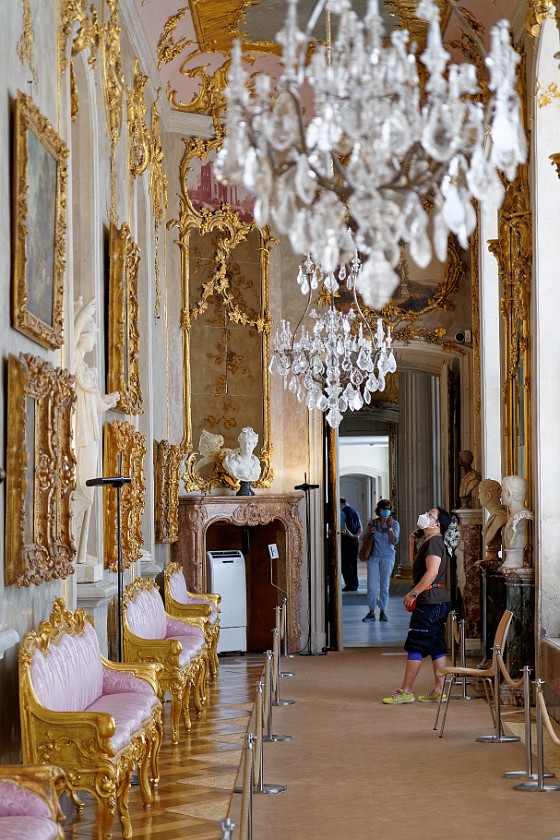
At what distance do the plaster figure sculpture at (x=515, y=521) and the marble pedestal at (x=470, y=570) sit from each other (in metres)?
2.69

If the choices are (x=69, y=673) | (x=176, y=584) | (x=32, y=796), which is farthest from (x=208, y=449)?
(x=32, y=796)

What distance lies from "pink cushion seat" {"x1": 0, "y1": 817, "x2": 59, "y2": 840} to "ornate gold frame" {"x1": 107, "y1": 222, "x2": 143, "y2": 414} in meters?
5.37

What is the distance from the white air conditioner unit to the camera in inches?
548

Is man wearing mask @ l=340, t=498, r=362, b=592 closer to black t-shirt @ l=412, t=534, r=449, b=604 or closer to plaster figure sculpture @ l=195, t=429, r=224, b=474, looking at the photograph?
plaster figure sculpture @ l=195, t=429, r=224, b=474

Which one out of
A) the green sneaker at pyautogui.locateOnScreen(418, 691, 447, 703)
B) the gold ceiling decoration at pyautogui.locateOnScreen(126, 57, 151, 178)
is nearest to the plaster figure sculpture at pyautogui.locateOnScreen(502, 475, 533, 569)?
the green sneaker at pyautogui.locateOnScreen(418, 691, 447, 703)

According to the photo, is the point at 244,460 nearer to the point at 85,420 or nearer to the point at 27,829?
the point at 85,420

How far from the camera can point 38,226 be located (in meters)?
6.40

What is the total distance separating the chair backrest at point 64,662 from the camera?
18.4 feet

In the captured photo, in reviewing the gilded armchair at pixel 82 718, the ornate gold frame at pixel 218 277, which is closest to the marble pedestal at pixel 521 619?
the gilded armchair at pixel 82 718

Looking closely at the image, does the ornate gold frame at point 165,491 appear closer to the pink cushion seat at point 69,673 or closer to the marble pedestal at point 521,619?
the marble pedestal at point 521,619

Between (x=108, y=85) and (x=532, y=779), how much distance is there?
627 cm

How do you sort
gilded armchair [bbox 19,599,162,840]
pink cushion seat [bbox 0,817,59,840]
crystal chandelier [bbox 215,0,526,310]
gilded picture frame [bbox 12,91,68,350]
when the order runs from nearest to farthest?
1. crystal chandelier [bbox 215,0,526,310]
2. pink cushion seat [bbox 0,817,59,840]
3. gilded armchair [bbox 19,599,162,840]
4. gilded picture frame [bbox 12,91,68,350]

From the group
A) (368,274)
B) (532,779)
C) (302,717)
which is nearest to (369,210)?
(368,274)

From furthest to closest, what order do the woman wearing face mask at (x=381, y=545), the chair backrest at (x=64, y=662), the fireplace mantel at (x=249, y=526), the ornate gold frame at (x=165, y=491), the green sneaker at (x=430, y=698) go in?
the woman wearing face mask at (x=381, y=545) < the fireplace mantel at (x=249, y=526) < the ornate gold frame at (x=165, y=491) < the green sneaker at (x=430, y=698) < the chair backrest at (x=64, y=662)
